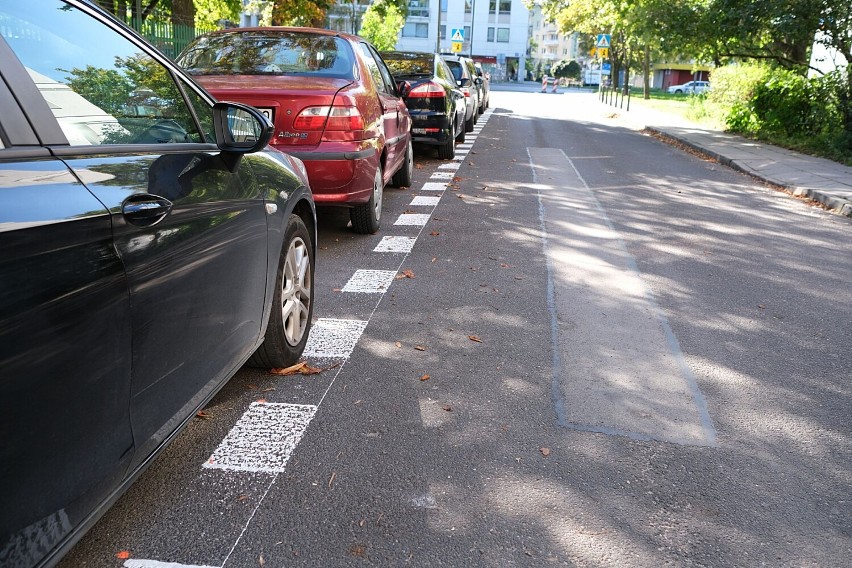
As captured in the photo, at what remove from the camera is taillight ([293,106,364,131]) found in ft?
20.5

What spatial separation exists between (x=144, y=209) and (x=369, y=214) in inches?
197

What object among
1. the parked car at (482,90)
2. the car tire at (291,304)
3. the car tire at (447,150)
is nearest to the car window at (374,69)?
the car tire at (291,304)

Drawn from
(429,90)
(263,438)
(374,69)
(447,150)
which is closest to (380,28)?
(447,150)

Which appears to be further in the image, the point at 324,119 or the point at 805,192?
the point at 805,192

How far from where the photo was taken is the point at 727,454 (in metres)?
3.34

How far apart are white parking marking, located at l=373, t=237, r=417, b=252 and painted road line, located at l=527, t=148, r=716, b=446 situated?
126 centimetres

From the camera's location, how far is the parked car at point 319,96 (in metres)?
6.23

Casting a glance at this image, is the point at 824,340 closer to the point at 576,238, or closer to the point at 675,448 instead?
the point at 675,448

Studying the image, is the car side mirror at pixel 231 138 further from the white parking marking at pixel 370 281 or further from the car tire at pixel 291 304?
the white parking marking at pixel 370 281

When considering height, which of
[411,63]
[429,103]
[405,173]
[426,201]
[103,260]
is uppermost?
[411,63]

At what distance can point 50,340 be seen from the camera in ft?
5.80

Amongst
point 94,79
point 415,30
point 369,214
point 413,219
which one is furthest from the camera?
point 415,30

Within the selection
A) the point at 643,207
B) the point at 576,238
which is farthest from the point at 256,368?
the point at 643,207

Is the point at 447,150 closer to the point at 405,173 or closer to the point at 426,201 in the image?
the point at 405,173
